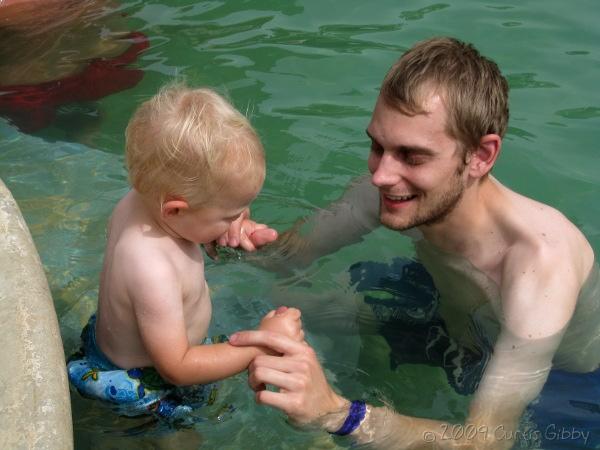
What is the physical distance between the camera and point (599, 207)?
4.84 m

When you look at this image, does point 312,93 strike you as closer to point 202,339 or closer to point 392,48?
point 392,48

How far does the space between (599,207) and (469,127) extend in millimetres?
1845

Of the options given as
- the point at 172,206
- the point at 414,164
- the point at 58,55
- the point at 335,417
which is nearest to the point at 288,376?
the point at 335,417

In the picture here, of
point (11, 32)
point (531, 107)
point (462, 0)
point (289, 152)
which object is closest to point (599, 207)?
point (531, 107)

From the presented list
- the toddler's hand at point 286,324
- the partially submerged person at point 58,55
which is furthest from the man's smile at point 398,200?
the partially submerged person at point 58,55

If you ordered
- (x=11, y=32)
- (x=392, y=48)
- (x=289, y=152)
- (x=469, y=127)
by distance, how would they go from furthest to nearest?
(x=11, y=32) → (x=392, y=48) → (x=289, y=152) → (x=469, y=127)

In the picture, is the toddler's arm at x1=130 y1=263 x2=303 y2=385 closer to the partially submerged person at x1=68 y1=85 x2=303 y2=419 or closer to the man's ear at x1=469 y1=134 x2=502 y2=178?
the partially submerged person at x1=68 y1=85 x2=303 y2=419

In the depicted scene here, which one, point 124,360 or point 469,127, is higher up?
point 469,127

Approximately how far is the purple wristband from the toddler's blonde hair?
3.15 feet

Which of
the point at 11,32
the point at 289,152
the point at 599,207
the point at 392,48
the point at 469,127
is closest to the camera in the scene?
the point at 469,127

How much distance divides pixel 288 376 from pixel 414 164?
0.99 m

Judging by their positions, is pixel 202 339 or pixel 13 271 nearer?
pixel 13 271

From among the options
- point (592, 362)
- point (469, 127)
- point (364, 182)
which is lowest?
point (592, 362)

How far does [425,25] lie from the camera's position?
6.36 meters
